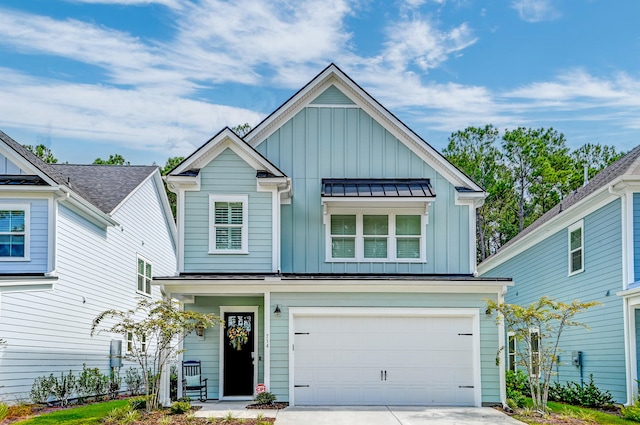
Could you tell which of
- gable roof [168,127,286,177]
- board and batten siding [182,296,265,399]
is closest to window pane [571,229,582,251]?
gable roof [168,127,286,177]

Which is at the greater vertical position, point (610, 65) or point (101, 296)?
point (610, 65)

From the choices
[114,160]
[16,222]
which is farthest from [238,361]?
[114,160]

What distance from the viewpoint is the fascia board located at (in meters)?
16.2

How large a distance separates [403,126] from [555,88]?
15420mm

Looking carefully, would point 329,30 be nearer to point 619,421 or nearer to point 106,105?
point 106,105

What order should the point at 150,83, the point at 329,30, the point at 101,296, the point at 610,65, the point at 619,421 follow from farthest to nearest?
the point at 610,65 → the point at 150,83 → the point at 101,296 → the point at 329,30 → the point at 619,421

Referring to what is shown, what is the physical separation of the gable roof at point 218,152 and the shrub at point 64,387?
580cm

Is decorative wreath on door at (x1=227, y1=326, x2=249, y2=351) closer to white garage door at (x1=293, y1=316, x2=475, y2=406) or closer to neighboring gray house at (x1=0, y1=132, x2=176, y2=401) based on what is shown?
white garage door at (x1=293, y1=316, x2=475, y2=406)

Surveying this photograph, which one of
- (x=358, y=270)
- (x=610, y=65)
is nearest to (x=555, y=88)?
(x=610, y=65)

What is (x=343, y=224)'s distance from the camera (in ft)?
59.6

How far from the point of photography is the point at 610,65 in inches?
1099

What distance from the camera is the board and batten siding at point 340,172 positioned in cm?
1788

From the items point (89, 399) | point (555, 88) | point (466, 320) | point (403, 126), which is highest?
point (555, 88)

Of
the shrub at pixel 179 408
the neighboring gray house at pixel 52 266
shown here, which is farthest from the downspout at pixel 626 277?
the neighboring gray house at pixel 52 266
